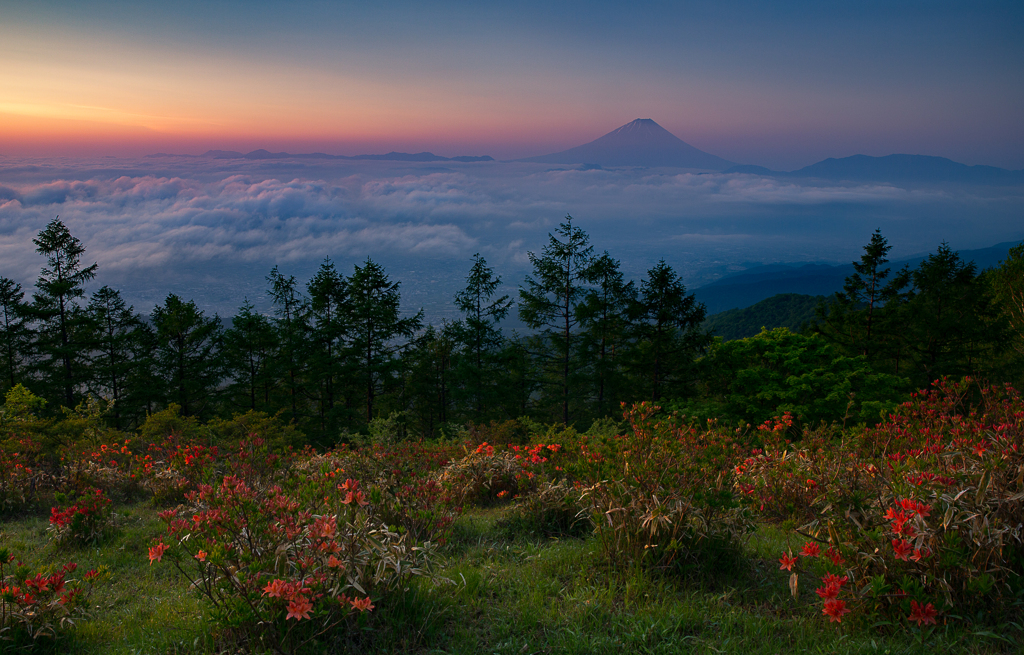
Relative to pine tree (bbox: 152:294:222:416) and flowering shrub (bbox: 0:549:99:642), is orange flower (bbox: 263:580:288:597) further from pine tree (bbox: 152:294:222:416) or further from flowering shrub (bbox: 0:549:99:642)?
pine tree (bbox: 152:294:222:416)

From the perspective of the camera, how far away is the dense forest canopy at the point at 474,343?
24.1 meters

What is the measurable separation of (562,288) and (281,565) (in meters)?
22.9

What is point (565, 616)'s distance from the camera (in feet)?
10.1

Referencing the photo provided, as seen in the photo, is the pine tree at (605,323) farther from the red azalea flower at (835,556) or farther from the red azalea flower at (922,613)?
the red azalea flower at (922,613)

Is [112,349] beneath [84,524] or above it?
beneath

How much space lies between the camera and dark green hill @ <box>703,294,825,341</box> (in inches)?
2876

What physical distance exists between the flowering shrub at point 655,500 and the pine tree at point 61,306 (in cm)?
3439

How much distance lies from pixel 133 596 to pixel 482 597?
8.02 feet

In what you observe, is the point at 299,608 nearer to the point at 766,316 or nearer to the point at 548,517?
the point at 548,517

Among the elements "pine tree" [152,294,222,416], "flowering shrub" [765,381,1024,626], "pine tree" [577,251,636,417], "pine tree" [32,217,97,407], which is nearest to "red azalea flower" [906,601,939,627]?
"flowering shrub" [765,381,1024,626]

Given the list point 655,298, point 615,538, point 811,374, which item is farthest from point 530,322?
point 615,538

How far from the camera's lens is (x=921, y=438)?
16.4 feet

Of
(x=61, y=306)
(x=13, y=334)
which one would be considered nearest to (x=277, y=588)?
(x=61, y=306)

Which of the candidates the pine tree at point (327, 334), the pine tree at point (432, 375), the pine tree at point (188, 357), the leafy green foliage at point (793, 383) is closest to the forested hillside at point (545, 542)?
the leafy green foliage at point (793, 383)
